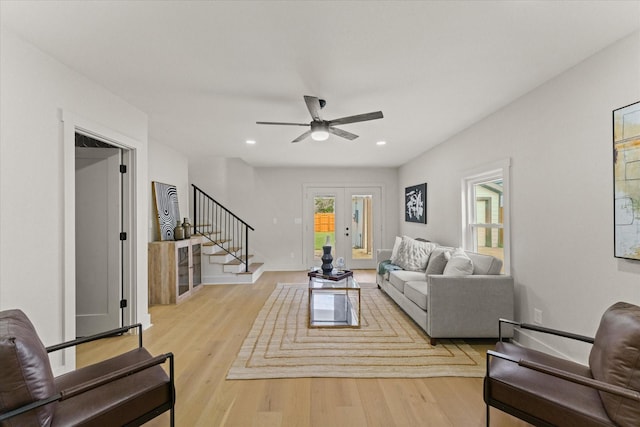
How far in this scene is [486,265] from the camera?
3.26 m

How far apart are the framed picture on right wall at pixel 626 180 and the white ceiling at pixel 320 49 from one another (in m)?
0.57

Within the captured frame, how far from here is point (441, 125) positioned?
395 centimetres

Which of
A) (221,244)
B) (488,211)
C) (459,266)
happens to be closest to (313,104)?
(459,266)

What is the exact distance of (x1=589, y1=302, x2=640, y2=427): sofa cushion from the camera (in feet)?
4.35

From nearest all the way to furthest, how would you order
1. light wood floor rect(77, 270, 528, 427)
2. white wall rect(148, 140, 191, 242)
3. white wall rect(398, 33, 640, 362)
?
light wood floor rect(77, 270, 528, 427) → white wall rect(398, 33, 640, 362) → white wall rect(148, 140, 191, 242)

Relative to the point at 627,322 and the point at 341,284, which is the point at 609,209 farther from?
the point at 341,284

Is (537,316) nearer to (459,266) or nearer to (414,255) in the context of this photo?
(459,266)

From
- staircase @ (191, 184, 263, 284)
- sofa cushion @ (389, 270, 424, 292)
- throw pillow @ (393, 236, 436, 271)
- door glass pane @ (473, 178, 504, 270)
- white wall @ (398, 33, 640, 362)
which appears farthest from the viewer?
staircase @ (191, 184, 263, 284)

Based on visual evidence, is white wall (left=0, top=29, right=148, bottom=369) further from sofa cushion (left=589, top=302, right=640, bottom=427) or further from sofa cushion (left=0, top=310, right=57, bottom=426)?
sofa cushion (left=589, top=302, right=640, bottom=427)

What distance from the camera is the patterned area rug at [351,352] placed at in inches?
98.0

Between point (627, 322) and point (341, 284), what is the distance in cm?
264

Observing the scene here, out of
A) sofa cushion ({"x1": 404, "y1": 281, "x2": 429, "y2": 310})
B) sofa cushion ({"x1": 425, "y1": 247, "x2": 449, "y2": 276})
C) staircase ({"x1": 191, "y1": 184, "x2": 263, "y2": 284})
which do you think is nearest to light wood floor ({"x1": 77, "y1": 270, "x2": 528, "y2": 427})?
sofa cushion ({"x1": 404, "y1": 281, "x2": 429, "y2": 310})

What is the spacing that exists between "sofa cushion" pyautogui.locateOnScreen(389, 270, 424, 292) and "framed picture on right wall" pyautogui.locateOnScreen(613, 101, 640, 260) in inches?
83.1

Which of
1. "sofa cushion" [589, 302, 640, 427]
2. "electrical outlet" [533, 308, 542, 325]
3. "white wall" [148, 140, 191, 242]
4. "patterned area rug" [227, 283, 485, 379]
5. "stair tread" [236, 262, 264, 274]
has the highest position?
"white wall" [148, 140, 191, 242]
